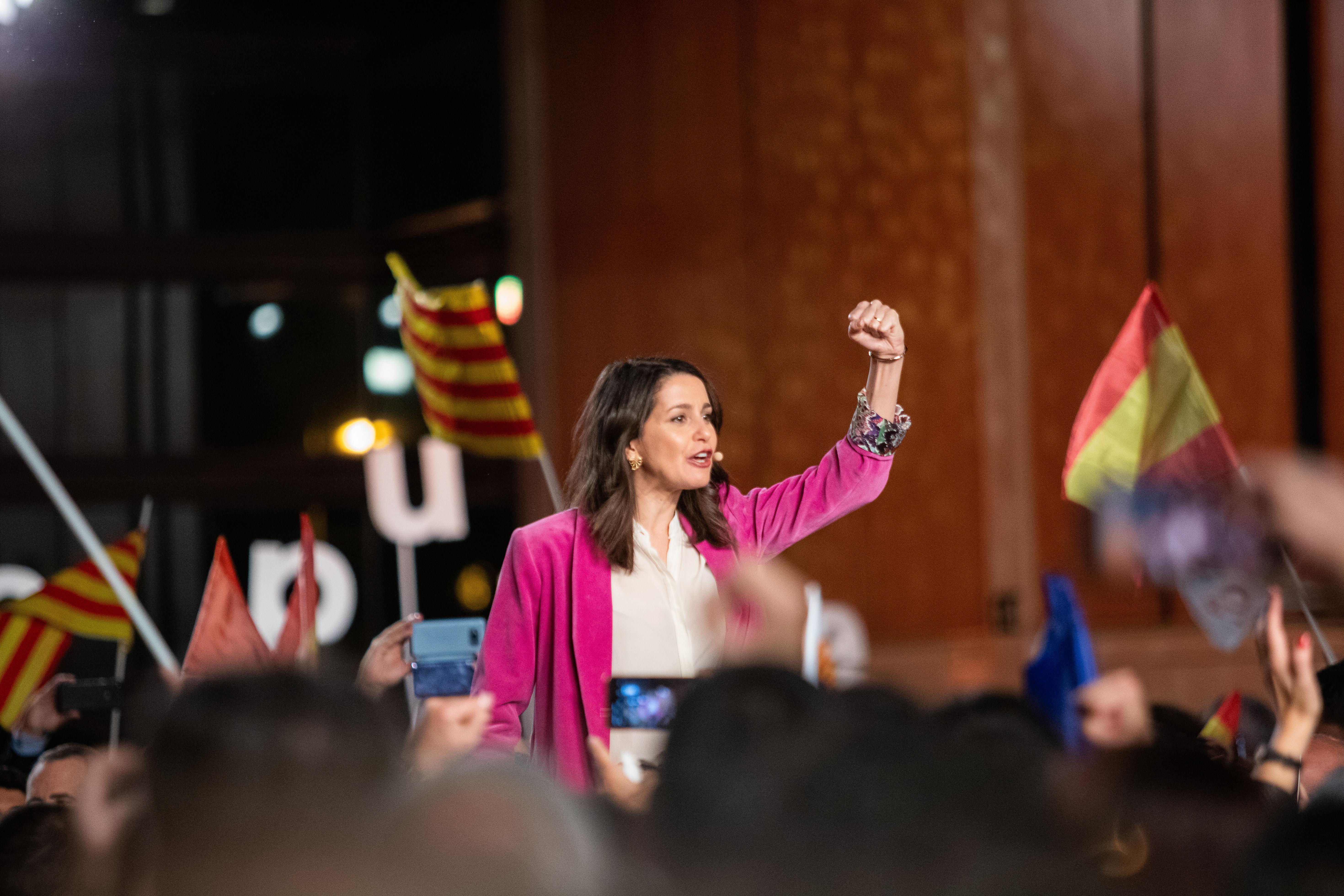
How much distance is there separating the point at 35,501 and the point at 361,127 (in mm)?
2726

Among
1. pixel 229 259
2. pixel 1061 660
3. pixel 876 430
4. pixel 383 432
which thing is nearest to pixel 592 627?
pixel 876 430

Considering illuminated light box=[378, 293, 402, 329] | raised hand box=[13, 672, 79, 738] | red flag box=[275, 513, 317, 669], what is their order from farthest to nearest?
illuminated light box=[378, 293, 402, 329] → raised hand box=[13, 672, 79, 738] → red flag box=[275, 513, 317, 669]

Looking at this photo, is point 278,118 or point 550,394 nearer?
Answer: point 550,394

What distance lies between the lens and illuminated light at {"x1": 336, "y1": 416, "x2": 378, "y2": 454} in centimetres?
748

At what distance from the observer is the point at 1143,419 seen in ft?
9.02

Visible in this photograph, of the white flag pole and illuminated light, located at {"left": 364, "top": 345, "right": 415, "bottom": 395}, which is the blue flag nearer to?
the white flag pole

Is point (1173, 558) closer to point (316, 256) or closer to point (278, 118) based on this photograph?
point (316, 256)

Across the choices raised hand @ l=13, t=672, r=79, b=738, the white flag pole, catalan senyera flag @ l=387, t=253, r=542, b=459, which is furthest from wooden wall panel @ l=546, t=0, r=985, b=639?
the white flag pole

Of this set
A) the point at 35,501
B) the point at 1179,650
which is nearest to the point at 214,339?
the point at 35,501

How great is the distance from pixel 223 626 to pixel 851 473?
1.38 m

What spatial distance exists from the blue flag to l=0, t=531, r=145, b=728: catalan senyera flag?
2.69 m

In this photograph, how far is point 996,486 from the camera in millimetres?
6492

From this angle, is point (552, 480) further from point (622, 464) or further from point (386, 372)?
point (386, 372)

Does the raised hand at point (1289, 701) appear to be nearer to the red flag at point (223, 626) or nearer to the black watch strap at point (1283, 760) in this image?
the black watch strap at point (1283, 760)
